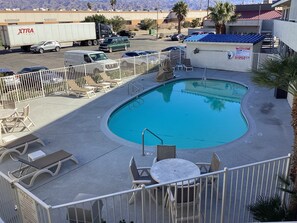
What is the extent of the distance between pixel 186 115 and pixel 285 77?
9530mm

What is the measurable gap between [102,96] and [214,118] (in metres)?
6.63

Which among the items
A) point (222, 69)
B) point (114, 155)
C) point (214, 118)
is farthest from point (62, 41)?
point (114, 155)

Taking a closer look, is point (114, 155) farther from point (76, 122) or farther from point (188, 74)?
point (188, 74)

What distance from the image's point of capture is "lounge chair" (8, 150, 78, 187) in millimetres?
7894

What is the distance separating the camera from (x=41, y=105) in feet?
49.5

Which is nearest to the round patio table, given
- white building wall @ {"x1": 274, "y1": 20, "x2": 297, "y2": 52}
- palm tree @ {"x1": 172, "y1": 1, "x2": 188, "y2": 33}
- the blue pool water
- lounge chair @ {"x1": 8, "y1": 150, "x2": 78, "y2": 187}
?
lounge chair @ {"x1": 8, "y1": 150, "x2": 78, "y2": 187}

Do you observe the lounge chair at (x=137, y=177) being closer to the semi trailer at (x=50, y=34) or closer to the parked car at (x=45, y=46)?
the parked car at (x=45, y=46)

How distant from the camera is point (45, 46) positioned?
121 feet

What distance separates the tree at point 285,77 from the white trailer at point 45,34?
119 ft

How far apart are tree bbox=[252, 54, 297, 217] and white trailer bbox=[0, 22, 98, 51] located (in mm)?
36343

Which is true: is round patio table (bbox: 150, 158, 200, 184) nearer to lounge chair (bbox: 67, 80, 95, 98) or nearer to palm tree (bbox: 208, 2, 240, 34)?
lounge chair (bbox: 67, 80, 95, 98)

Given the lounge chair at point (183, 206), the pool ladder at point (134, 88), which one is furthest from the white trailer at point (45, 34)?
the lounge chair at point (183, 206)

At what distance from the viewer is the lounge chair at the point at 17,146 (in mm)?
9344

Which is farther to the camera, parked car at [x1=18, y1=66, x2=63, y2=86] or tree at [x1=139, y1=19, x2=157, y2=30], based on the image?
tree at [x1=139, y1=19, x2=157, y2=30]
